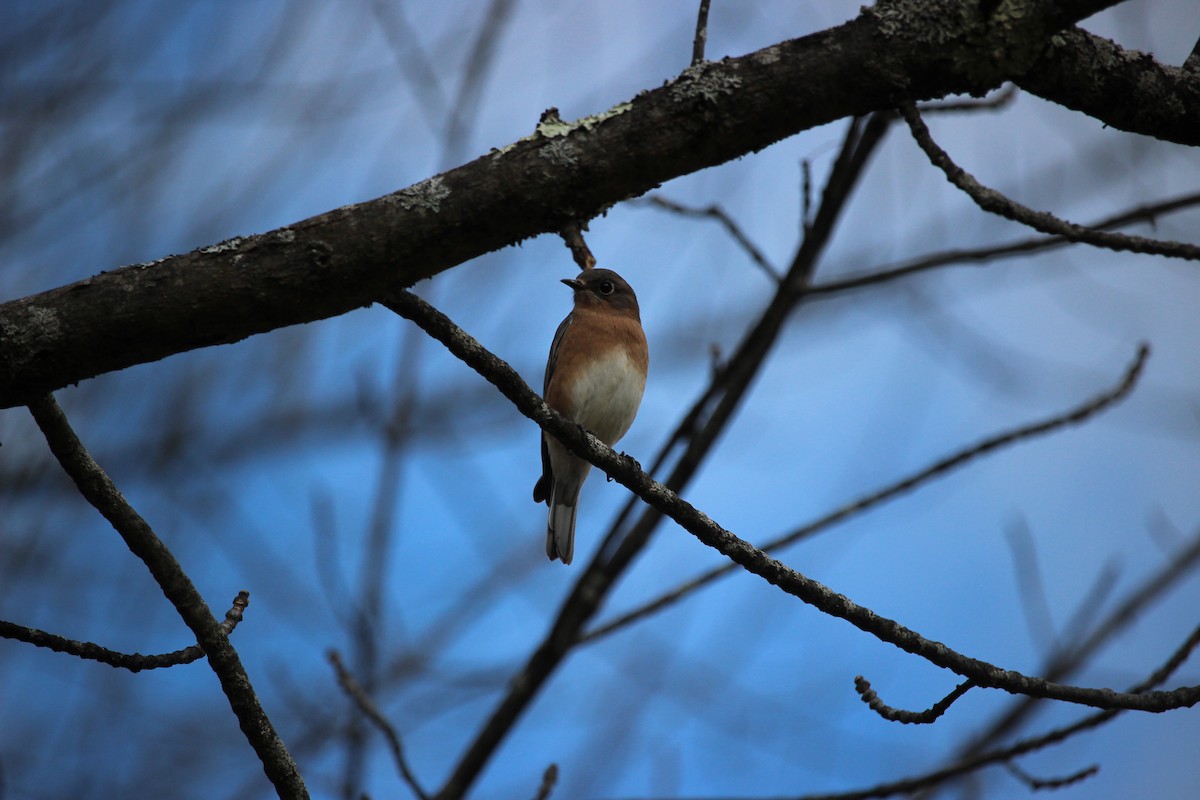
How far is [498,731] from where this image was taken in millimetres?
4586

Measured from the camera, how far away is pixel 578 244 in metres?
3.09

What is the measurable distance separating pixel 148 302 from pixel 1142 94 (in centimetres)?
268

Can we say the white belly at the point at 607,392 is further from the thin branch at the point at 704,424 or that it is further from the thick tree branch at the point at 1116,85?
the thick tree branch at the point at 1116,85

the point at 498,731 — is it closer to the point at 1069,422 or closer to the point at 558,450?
the point at 558,450

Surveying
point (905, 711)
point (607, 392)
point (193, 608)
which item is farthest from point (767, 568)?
point (607, 392)

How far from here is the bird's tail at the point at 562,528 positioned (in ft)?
20.0

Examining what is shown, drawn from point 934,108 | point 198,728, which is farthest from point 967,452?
point 198,728

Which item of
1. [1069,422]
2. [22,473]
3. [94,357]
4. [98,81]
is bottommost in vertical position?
[94,357]

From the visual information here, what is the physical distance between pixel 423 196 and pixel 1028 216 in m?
1.81

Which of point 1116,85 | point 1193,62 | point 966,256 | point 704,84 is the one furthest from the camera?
point 966,256

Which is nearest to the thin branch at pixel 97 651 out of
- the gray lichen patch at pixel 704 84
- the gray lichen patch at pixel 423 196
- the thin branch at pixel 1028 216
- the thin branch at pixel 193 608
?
the thin branch at pixel 193 608

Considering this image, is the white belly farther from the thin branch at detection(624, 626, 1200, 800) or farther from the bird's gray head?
the thin branch at detection(624, 626, 1200, 800)

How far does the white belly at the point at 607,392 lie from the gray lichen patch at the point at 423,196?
130 inches

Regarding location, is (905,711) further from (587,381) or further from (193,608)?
(587,381)
